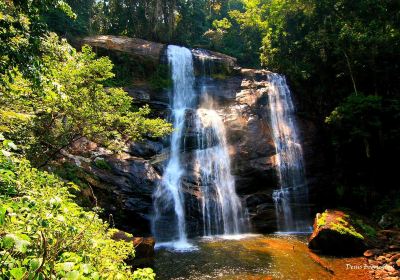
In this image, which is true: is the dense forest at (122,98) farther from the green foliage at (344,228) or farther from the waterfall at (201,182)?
the green foliage at (344,228)

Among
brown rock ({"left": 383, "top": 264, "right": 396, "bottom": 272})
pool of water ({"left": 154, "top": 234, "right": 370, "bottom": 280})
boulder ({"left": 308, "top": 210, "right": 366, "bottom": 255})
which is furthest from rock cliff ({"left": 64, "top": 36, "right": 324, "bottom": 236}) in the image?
brown rock ({"left": 383, "top": 264, "right": 396, "bottom": 272})

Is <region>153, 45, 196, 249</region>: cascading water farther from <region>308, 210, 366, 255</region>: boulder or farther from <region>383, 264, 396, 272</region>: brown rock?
<region>383, 264, 396, 272</region>: brown rock

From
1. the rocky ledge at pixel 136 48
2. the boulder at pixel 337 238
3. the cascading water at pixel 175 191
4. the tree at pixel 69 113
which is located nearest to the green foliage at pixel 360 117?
the boulder at pixel 337 238

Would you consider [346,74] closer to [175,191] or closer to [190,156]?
[190,156]

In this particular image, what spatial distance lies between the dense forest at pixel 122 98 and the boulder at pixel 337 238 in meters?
5.23

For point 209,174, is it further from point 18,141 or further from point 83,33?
point 83,33

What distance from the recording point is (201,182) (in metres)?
17.6

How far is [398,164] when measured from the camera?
18.9 metres

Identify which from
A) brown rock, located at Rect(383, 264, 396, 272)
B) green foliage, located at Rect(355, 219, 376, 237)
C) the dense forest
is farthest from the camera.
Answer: green foliage, located at Rect(355, 219, 376, 237)

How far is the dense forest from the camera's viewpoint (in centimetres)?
312

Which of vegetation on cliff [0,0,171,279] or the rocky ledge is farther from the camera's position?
the rocky ledge

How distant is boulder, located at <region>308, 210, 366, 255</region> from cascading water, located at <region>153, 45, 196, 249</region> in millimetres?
5388

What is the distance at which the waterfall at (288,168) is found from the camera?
17466 mm

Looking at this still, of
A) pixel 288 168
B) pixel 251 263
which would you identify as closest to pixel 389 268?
pixel 251 263
